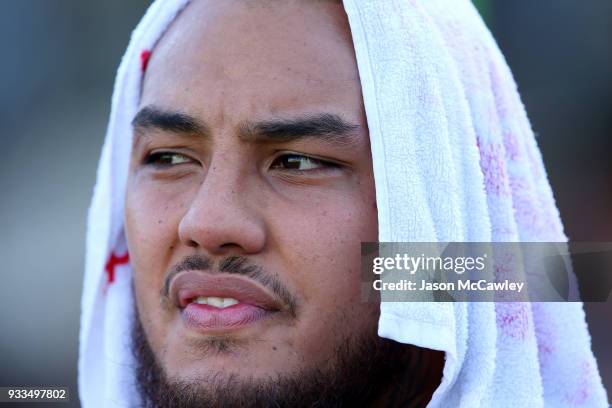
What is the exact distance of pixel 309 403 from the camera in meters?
1.86

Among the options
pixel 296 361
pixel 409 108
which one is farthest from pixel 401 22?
pixel 296 361

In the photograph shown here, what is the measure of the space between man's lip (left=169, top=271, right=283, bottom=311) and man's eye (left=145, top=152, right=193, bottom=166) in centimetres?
31

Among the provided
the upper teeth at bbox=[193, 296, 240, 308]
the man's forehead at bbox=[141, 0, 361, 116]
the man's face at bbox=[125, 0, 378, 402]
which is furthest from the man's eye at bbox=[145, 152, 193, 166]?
the upper teeth at bbox=[193, 296, 240, 308]

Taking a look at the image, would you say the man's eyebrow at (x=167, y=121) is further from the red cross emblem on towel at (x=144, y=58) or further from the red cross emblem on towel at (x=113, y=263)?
the red cross emblem on towel at (x=113, y=263)

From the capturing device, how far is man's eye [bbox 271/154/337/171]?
1.94m

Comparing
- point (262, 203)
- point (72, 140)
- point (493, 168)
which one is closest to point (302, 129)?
point (262, 203)

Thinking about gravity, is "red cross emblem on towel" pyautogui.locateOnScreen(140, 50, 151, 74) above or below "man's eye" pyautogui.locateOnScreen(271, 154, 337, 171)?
above

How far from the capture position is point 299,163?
195 centimetres

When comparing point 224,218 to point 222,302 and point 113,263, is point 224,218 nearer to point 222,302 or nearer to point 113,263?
point 222,302

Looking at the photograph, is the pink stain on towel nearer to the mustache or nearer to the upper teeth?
the mustache

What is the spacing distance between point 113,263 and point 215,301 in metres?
0.61

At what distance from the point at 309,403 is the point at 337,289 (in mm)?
259

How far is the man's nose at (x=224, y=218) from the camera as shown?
6.01ft

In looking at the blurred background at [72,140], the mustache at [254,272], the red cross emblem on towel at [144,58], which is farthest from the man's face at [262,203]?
the blurred background at [72,140]
